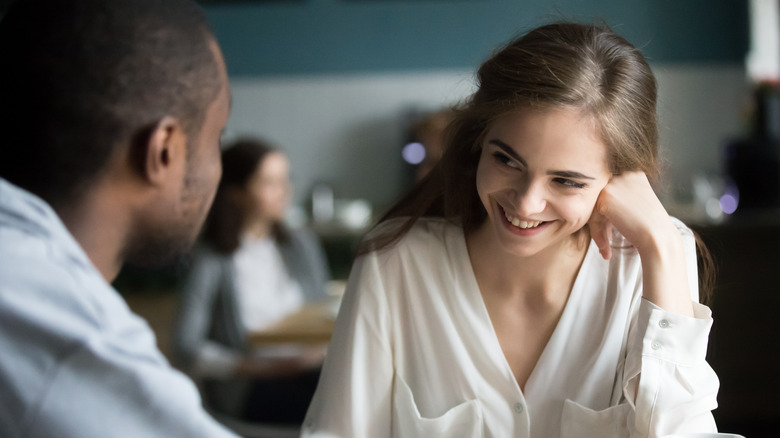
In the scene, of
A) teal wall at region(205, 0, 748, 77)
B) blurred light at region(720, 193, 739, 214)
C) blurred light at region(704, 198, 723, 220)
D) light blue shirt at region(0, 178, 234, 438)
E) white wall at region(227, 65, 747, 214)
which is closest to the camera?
light blue shirt at region(0, 178, 234, 438)

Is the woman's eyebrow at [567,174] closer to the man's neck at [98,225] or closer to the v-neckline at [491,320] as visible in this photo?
the v-neckline at [491,320]

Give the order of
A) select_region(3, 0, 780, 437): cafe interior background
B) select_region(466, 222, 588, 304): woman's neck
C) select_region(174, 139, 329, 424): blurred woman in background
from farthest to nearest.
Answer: select_region(3, 0, 780, 437): cafe interior background → select_region(174, 139, 329, 424): blurred woman in background → select_region(466, 222, 588, 304): woman's neck

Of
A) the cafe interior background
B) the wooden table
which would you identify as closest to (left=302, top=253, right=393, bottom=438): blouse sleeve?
the wooden table

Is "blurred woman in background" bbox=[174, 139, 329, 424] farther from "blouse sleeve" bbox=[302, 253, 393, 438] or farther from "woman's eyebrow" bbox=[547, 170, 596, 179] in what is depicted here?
"woman's eyebrow" bbox=[547, 170, 596, 179]

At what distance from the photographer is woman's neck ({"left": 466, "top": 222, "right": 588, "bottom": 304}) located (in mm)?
1336

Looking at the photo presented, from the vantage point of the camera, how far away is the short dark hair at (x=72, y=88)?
846 millimetres

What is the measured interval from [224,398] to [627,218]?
1.93 metres

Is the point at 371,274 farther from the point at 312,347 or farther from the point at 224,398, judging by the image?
the point at 224,398

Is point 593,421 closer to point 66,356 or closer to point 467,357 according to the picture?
point 467,357

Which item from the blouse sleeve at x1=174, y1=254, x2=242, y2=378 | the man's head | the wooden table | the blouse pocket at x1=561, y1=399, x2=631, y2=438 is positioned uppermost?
the man's head

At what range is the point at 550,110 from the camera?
44.8 inches

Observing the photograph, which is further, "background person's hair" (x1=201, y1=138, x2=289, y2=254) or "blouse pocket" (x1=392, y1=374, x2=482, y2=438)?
"background person's hair" (x1=201, y1=138, x2=289, y2=254)

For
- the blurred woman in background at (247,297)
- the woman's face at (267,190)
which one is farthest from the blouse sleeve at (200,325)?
the woman's face at (267,190)

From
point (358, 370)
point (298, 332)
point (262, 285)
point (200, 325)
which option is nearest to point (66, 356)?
point (358, 370)
